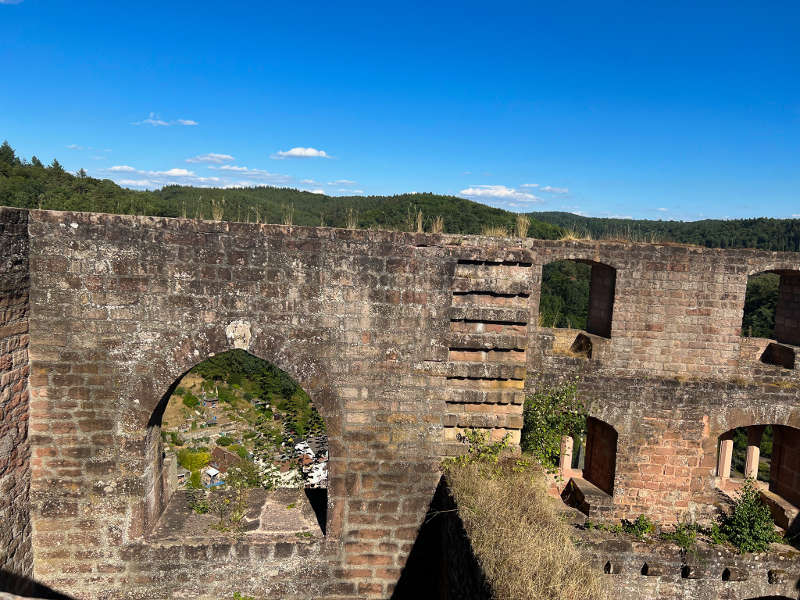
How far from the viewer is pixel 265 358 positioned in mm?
5055

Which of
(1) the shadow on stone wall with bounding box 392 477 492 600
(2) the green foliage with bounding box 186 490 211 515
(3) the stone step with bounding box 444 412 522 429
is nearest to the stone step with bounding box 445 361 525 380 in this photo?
(3) the stone step with bounding box 444 412 522 429

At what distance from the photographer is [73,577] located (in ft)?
16.2

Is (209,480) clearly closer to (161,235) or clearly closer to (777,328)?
(161,235)

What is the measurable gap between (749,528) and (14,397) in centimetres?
946

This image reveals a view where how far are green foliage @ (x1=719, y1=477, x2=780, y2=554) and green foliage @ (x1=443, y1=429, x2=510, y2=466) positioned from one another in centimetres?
492

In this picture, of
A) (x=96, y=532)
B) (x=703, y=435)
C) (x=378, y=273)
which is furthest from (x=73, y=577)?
(x=703, y=435)

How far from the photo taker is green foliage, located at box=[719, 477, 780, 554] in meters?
7.66

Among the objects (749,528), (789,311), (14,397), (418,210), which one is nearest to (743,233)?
(418,210)

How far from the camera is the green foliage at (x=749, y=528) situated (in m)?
7.66

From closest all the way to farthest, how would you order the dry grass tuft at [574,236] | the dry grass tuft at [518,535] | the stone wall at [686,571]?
1. the dry grass tuft at [518,535]
2. the stone wall at [686,571]
3. the dry grass tuft at [574,236]

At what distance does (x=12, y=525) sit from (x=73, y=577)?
2.61 feet

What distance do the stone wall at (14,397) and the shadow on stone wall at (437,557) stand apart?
3.45m

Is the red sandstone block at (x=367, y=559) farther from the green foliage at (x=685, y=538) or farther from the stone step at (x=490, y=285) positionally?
the green foliage at (x=685, y=538)

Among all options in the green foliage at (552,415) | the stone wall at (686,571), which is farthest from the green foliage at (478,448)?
the green foliage at (552,415)
